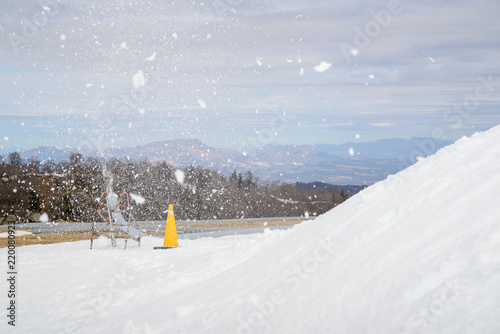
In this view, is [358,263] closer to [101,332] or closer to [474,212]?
[474,212]

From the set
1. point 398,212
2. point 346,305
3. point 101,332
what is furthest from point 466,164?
point 101,332

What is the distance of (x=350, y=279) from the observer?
13.5ft

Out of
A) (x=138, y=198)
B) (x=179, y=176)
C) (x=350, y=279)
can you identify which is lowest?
(x=350, y=279)

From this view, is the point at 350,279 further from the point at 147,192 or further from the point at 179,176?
the point at 179,176

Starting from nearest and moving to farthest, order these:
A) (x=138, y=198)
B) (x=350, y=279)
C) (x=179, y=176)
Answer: (x=350, y=279), (x=138, y=198), (x=179, y=176)

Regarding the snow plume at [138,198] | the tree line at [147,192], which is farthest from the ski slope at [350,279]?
the snow plume at [138,198]

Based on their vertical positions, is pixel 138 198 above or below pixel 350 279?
above

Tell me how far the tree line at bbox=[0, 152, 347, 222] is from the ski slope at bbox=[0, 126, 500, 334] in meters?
18.6

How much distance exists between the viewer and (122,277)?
7656 mm

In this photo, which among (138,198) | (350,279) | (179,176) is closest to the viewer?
(350,279)

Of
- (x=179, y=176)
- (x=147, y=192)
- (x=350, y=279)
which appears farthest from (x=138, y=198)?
(x=350, y=279)

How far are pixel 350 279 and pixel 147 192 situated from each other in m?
32.9

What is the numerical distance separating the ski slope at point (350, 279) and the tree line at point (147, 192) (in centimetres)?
1859

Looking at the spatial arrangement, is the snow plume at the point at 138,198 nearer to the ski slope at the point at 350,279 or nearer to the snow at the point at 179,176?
the snow at the point at 179,176
